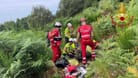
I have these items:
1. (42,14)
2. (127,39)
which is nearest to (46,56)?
(127,39)

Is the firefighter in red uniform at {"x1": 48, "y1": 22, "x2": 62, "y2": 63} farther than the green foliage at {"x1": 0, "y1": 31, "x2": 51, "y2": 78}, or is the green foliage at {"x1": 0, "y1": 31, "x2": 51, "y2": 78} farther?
the firefighter in red uniform at {"x1": 48, "y1": 22, "x2": 62, "y2": 63}

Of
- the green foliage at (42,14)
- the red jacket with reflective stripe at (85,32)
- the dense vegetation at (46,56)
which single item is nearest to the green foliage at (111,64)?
the dense vegetation at (46,56)

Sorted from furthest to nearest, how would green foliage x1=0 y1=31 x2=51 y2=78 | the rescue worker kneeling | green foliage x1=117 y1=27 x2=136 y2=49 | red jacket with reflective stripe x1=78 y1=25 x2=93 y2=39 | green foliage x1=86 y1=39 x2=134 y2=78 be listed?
the rescue worker kneeling → red jacket with reflective stripe x1=78 y1=25 x2=93 y2=39 → green foliage x1=0 y1=31 x2=51 y2=78 → green foliage x1=117 y1=27 x2=136 y2=49 → green foliage x1=86 y1=39 x2=134 y2=78

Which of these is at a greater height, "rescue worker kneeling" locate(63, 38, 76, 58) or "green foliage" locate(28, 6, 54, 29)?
"green foliage" locate(28, 6, 54, 29)

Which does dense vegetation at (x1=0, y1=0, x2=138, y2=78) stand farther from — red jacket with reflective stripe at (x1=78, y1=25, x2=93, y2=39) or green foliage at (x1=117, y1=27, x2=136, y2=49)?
red jacket with reflective stripe at (x1=78, y1=25, x2=93, y2=39)

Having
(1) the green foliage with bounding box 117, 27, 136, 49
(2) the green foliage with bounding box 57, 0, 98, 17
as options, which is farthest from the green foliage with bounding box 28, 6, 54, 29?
(1) the green foliage with bounding box 117, 27, 136, 49

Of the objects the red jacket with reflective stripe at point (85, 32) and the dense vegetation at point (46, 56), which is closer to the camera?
the dense vegetation at point (46, 56)

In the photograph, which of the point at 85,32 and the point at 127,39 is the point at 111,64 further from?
the point at 85,32

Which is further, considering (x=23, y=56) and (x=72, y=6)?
(x=72, y=6)

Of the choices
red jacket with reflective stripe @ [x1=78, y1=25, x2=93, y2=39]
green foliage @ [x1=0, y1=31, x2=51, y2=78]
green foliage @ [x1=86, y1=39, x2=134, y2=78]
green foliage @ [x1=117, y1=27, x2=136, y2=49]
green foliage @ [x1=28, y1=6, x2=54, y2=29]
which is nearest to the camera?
green foliage @ [x1=86, y1=39, x2=134, y2=78]

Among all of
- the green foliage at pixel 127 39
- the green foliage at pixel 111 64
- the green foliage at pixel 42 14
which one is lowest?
the green foliage at pixel 111 64

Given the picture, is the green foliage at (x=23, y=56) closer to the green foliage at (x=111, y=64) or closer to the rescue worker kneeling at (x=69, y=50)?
the rescue worker kneeling at (x=69, y=50)

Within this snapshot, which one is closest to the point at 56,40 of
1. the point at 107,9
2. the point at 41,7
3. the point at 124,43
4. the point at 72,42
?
the point at 72,42

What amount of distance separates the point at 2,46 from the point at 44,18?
65.4 feet
